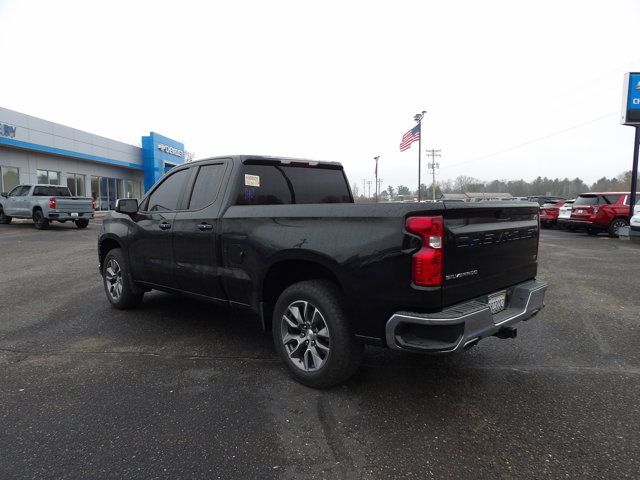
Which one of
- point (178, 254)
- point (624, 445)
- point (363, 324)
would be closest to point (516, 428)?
point (624, 445)

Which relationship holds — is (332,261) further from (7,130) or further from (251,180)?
(7,130)

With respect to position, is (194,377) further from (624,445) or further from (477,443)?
(624,445)

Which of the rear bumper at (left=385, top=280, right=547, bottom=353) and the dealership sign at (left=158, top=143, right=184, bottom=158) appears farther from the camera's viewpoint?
the dealership sign at (left=158, top=143, right=184, bottom=158)

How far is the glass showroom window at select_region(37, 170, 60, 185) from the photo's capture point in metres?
26.2

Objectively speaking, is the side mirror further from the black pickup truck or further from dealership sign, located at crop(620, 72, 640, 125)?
dealership sign, located at crop(620, 72, 640, 125)

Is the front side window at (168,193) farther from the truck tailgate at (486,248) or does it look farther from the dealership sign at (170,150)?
the dealership sign at (170,150)

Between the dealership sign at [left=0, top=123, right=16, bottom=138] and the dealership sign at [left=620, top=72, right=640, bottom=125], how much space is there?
1095 inches

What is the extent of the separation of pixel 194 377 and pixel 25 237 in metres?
14.9

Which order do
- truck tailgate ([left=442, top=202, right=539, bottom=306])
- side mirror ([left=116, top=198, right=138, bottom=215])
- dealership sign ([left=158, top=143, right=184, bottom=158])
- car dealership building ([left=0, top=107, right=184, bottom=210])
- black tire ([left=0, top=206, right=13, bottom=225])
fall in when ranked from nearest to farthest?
truck tailgate ([left=442, top=202, right=539, bottom=306])
side mirror ([left=116, top=198, right=138, bottom=215])
black tire ([left=0, top=206, right=13, bottom=225])
car dealership building ([left=0, top=107, right=184, bottom=210])
dealership sign ([left=158, top=143, right=184, bottom=158])

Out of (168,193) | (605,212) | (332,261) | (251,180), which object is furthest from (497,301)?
(605,212)

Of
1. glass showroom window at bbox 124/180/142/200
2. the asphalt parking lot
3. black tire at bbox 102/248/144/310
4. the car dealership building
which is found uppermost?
the car dealership building

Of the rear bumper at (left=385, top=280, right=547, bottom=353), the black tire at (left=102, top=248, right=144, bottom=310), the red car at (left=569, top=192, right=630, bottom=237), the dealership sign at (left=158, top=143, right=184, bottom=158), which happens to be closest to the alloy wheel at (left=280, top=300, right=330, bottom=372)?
the rear bumper at (left=385, top=280, right=547, bottom=353)

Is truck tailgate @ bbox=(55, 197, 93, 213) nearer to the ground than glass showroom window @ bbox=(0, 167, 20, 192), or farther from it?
nearer to the ground

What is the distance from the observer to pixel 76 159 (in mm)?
29234
